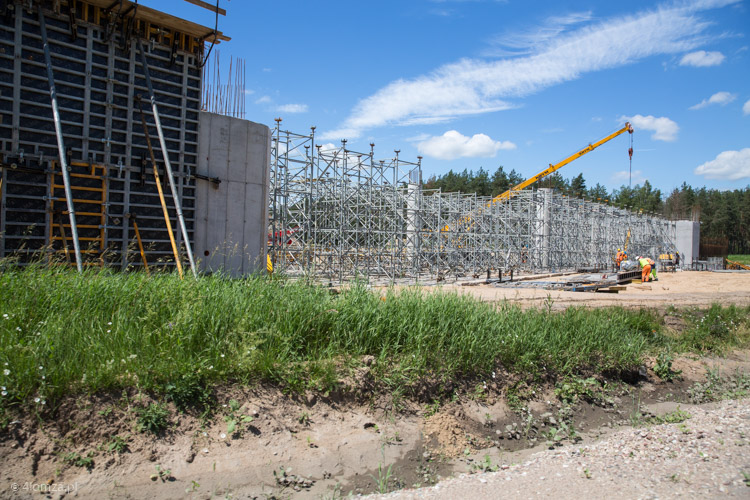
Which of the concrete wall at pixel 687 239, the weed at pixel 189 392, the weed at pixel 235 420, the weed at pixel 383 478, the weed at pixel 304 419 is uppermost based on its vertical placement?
the concrete wall at pixel 687 239

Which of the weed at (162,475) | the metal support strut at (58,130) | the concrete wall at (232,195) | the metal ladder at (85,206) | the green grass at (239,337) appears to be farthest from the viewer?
the concrete wall at (232,195)

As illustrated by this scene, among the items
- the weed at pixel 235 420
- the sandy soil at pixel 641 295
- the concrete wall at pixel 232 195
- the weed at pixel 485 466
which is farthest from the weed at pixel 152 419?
the sandy soil at pixel 641 295

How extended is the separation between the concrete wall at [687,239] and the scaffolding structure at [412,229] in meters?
9.64

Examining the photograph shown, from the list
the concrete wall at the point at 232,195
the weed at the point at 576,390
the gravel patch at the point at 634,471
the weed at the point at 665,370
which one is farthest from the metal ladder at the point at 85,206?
the weed at the point at 665,370

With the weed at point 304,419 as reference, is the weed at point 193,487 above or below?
below

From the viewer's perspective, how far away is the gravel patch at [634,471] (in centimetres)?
412

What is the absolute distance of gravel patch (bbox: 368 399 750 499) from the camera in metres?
4.12

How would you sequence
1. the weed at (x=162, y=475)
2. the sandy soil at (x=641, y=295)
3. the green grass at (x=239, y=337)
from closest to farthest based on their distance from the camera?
the weed at (x=162, y=475) → the green grass at (x=239, y=337) → the sandy soil at (x=641, y=295)

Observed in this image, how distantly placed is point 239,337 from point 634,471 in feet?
13.9

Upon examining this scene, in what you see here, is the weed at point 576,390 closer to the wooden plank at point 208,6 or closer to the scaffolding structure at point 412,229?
the scaffolding structure at point 412,229

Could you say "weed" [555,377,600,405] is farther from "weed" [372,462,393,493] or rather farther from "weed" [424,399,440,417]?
"weed" [372,462,393,493]

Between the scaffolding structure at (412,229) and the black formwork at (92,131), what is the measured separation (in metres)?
3.53

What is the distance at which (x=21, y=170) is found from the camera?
9.28 meters

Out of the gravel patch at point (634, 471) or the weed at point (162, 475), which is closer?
the gravel patch at point (634, 471)
